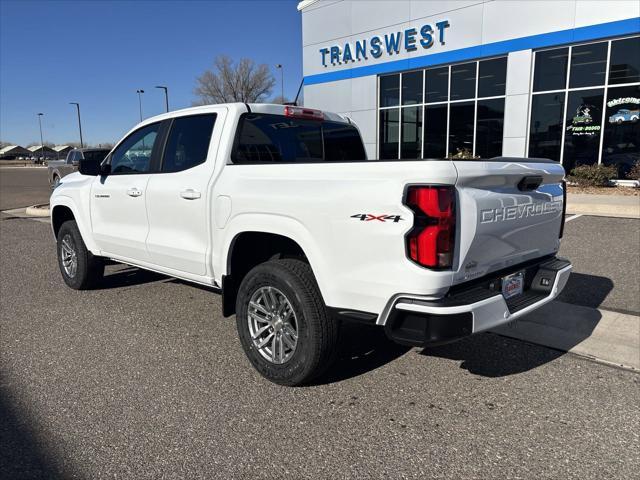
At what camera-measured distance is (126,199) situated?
475 centimetres

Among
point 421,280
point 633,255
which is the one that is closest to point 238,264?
point 421,280

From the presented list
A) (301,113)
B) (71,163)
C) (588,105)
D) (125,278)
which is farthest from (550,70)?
(71,163)

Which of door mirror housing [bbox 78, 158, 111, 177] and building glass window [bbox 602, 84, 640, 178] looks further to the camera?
building glass window [bbox 602, 84, 640, 178]

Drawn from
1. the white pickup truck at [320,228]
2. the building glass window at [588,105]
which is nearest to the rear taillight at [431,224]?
the white pickup truck at [320,228]

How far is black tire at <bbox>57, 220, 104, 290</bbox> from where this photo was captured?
555cm

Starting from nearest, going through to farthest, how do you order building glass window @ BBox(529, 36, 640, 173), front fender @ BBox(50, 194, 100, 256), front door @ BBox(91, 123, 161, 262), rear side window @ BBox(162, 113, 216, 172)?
rear side window @ BBox(162, 113, 216, 172)
front door @ BBox(91, 123, 161, 262)
front fender @ BBox(50, 194, 100, 256)
building glass window @ BBox(529, 36, 640, 173)

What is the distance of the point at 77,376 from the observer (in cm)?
359

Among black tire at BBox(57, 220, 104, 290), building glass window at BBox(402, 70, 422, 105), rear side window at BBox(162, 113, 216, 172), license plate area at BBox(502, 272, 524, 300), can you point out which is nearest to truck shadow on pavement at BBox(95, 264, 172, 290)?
black tire at BBox(57, 220, 104, 290)

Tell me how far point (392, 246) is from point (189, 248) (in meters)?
2.03

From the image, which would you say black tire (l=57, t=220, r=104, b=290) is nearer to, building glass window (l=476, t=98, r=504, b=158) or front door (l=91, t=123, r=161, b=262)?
front door (l=91, t=123, r=161, b=262)

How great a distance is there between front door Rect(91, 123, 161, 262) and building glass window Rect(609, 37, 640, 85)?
564 inches

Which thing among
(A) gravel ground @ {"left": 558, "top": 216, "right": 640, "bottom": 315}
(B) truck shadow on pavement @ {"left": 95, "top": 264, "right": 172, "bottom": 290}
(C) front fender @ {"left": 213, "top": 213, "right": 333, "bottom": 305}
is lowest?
(B) truck shadow on pavement @ {"left": 95, "top": 264, "right": 172, "bottom": 290}

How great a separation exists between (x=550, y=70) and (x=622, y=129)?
109 inches

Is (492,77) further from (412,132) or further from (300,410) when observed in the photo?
(300,410)
